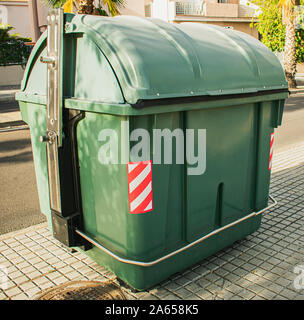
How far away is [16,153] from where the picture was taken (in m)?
7.55

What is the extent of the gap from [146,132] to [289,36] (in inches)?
714

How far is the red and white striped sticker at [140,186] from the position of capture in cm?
267

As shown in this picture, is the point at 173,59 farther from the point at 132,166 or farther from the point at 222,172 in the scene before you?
the point at 222,172

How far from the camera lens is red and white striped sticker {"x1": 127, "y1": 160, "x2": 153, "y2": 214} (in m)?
2.67

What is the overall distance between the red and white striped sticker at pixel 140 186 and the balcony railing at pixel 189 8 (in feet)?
84.8

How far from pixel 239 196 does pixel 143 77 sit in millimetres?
1660

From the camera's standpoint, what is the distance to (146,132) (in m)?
2.63

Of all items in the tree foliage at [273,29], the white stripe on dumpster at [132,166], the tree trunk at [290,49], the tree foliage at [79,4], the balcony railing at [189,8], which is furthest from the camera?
the balcony railing at [189,8]

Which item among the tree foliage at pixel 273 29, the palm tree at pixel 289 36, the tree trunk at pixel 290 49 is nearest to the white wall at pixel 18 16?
the tree foliage at pixel 273 29

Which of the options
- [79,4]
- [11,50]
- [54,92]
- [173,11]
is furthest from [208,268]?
[173,11]

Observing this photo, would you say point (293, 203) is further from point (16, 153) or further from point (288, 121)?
point (288, 121)

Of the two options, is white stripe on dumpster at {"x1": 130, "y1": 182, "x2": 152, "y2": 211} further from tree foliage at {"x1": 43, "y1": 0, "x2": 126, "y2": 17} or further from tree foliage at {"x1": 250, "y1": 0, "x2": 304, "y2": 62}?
tree foliage at {"x1": 250, "y1": 0, "x2": 304, "y2": 62}

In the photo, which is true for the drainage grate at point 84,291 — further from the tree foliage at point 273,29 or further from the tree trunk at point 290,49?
the tree foliage at point 273,29

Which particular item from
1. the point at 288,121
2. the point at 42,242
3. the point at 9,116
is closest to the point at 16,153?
the point at 42,242
